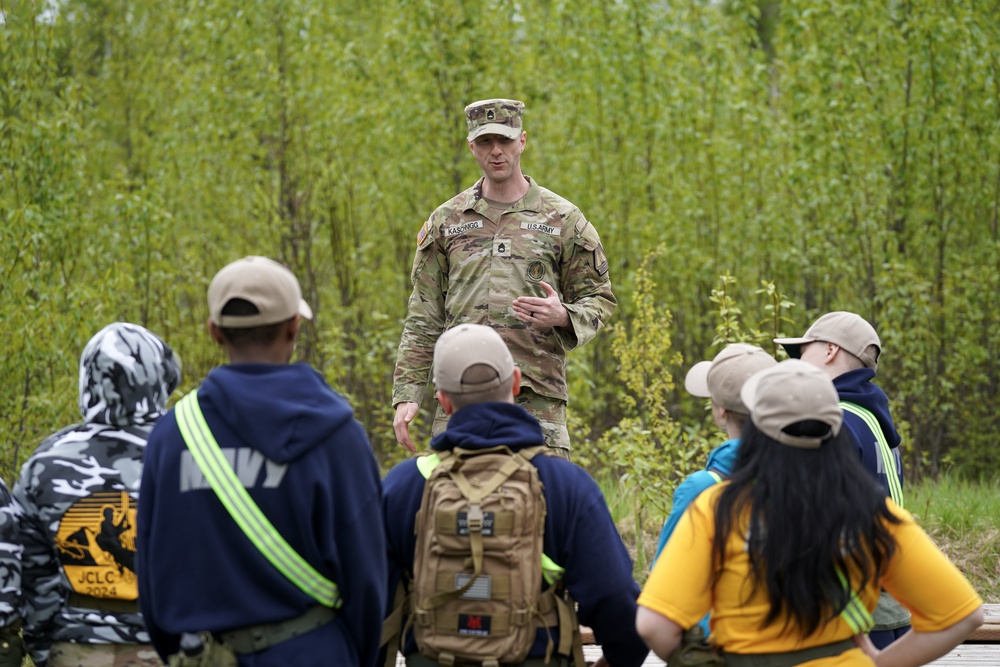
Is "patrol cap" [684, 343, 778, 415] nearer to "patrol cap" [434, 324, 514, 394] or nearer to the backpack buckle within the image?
"patrol cap" [434, 324, 514, 394]

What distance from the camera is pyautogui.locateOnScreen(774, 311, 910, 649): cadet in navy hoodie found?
385cm

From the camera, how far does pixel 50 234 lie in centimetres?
874

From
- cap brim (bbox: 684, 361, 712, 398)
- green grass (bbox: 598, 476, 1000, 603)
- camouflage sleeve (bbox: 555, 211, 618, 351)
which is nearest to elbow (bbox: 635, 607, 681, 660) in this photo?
cap brim (bbox: 684, 361, 712, 398)

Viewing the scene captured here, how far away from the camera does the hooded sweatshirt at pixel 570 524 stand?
2936 mm

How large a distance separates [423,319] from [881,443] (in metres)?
1.91

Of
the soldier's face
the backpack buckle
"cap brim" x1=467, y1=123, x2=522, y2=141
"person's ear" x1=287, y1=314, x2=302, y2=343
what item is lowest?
the backpack buckle

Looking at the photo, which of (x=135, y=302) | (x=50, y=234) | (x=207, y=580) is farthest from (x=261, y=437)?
(x=135, y=302)

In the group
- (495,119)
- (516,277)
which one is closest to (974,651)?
(516,277)

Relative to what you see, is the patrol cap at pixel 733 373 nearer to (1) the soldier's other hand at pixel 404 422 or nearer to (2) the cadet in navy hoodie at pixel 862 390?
(2) the cadet in navy hoodie at pixel 862 390

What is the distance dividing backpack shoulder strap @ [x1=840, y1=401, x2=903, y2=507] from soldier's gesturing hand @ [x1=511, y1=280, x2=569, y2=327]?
1.10 metres

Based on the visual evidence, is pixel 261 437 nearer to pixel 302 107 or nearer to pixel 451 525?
pixel 451 525

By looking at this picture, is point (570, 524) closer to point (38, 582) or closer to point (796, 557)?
point (796, 557)

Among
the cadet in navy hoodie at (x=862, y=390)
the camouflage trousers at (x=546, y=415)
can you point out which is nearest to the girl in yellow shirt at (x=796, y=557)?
the cadet in navy hoodie at (x=862, y=390)

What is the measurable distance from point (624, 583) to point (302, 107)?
8810 mm
